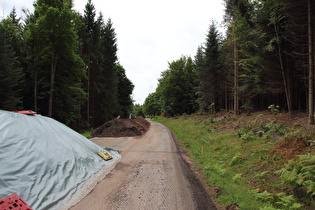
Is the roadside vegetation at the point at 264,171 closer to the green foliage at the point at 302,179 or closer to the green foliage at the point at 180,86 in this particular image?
the green foliage at the point at 302,179

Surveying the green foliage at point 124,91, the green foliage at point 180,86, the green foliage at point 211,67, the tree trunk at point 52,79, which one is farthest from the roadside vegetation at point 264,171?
the green foliage at point 124,91

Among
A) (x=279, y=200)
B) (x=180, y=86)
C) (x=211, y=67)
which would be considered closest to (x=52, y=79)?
(x=279, y=200)

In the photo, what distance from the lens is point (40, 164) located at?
4113 mm

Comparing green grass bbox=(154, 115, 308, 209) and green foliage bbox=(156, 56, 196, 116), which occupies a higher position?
green foliage bbox=(156, 56, 196, 116)

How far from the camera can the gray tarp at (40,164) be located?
3410 mm

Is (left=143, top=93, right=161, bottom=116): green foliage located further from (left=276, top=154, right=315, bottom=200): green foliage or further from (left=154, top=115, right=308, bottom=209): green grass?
(left=276, top=154, right=315, bottom=200): green foliage

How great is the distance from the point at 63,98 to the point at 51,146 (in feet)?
41.4

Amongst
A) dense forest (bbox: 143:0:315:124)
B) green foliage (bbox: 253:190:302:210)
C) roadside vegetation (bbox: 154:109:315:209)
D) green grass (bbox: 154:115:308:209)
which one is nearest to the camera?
green foliage (bbox: 253:190:302:210)

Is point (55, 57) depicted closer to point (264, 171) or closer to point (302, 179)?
point (264, 171)

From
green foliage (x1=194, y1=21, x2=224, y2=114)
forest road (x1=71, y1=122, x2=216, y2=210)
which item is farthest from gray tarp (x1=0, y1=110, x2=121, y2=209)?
green foliage (x1=194, y1=21, x2=224, y2=114)

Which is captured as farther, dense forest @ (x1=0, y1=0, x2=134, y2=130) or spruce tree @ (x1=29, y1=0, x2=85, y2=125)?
spruce tree @ (x1=29, y1=0, x2=85, y2=125)

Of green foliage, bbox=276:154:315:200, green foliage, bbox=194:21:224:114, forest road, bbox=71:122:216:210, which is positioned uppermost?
green foliage, bbox=194:21:224:114

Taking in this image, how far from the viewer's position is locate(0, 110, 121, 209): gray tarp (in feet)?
11.2

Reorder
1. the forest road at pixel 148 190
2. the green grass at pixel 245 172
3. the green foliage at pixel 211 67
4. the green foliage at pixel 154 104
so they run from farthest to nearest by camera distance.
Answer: the green foliage at pixel 154 104
the green foliage at pixel 211 67
the green grass at pixel 245 172
the forest road at pixel 148 190
